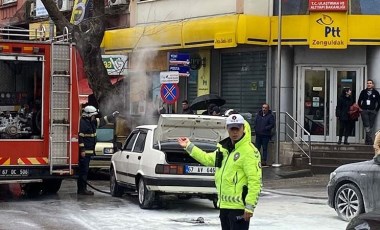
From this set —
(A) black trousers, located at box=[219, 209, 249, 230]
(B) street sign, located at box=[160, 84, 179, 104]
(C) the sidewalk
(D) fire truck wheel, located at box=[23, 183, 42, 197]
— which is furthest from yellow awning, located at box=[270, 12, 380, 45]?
(A) black trousers, located at box=[219, 209, 249, 230]

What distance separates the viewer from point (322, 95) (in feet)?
78.3

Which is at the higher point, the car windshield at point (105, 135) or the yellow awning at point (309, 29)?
the yellow awning at point (309, 29)

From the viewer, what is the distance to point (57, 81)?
1432cm

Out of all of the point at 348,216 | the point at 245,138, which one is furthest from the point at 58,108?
the point at 245,138

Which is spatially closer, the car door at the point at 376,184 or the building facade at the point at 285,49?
the car door at the point at 376,184

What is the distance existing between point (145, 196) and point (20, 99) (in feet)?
11.0

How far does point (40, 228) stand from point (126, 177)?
11.4 ft

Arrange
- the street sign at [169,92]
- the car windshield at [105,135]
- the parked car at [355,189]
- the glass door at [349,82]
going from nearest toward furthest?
the parked car at [355,189] < the car windshield at [105,135] < the street sign at [169,92] < the glass door at [349,82]

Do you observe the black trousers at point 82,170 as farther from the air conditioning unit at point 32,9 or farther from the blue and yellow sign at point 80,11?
the air conditioning unit at point 32,9

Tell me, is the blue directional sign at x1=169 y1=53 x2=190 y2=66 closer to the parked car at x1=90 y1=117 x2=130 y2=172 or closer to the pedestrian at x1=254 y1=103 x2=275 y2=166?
the pedestrian at x1=254 y1=103 x2=275 y2=166

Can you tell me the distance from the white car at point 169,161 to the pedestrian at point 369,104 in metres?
9.48

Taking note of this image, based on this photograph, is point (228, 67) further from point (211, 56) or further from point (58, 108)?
point (58, 108)

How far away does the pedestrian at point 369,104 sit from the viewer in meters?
22.2

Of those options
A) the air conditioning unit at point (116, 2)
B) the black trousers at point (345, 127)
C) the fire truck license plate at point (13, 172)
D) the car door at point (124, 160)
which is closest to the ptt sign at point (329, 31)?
the black trousers at point (345, 127)
